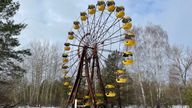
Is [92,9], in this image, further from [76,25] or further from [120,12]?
[120,12]

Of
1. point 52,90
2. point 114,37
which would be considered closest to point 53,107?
point 52,90

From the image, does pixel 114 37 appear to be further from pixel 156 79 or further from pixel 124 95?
pixel 124 95

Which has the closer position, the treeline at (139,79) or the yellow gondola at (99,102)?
the yellow gondola at (99,102)

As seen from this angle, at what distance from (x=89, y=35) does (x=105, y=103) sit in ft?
10.8

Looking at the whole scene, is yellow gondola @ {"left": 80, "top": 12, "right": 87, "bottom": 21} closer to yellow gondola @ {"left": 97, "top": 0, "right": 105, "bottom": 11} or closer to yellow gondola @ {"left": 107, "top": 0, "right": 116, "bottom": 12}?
yellow gondola @ {"left": 97, "top": 0, "right": 105, "bottom": 11}

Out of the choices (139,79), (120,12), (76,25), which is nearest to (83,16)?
(76,25)

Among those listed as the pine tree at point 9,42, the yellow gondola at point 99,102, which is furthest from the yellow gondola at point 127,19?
the pine tree at point 9,42

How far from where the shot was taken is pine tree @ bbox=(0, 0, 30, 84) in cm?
1991

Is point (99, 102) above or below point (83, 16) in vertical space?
below

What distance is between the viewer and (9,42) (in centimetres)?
2033

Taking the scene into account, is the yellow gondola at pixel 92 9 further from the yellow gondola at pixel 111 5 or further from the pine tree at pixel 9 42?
the pine tree at pixel 9 42

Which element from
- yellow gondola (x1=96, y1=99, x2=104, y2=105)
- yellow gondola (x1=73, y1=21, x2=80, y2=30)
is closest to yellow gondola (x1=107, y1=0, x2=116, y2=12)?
yellow gondola (x1=73, y1=21, x2=80, y2=30)

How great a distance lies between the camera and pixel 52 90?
154 ft

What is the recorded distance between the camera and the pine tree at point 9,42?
784 inches
